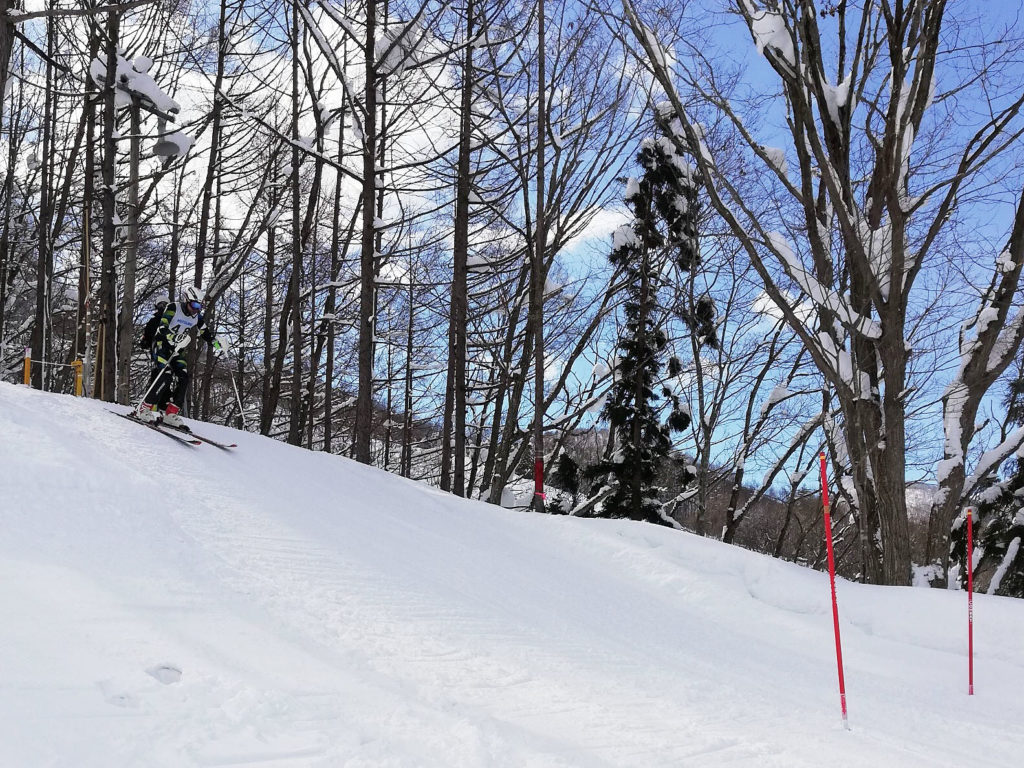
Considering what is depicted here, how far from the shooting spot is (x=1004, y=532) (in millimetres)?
15414

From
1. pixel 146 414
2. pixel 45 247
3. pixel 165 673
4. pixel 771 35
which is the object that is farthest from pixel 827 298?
pixel 45 247

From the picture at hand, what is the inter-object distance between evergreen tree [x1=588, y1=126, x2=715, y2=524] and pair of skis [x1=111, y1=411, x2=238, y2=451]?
11.0 meters

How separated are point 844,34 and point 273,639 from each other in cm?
1025

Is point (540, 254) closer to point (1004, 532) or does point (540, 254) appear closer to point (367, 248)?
point (367, 248)

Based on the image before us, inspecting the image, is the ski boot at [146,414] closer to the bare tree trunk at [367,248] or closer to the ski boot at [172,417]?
the ski boot at [172,417]

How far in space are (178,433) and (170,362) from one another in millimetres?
976

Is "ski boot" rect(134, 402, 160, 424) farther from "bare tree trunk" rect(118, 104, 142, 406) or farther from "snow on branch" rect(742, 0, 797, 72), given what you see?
"snow on branch" rect(742, 0, 797, 72)

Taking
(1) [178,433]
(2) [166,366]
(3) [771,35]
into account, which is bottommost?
(1) [178,433]

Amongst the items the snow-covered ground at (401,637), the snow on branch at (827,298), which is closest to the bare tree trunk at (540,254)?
the snow-covered ground at (401,637)

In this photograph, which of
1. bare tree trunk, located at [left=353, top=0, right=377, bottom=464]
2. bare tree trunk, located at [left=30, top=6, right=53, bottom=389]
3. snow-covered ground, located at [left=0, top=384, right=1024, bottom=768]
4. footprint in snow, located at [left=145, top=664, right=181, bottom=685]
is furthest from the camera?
bare tree trunk, located at [left=30, top=6, right=53, bottom=389]

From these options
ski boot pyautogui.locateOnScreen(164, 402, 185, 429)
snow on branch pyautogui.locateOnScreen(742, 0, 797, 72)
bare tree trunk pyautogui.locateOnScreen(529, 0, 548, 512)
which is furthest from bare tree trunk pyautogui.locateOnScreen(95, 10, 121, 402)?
snow on branch pyautogui.locateOnScreen(742, 0, 797, 72)

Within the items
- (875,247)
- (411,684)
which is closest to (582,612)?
(411,684)

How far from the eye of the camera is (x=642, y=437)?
19359 mm

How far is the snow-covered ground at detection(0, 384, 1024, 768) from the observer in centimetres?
330
